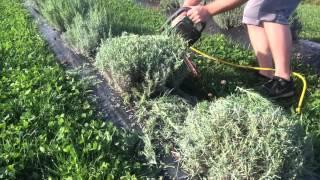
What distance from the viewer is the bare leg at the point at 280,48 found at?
3676 mm

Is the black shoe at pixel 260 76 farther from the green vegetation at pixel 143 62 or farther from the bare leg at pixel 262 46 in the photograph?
the green vegetation at pixel 143 62

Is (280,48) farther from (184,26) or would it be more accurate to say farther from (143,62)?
(143,62)

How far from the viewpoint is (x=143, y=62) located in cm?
356

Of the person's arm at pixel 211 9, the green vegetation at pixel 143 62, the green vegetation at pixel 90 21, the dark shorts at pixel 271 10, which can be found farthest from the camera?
the green vegetation at pixel 90 21

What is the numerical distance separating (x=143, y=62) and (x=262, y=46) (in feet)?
3.30

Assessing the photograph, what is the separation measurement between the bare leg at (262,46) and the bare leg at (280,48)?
19 cm

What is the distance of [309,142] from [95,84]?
179 centimetres

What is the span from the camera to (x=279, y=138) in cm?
242

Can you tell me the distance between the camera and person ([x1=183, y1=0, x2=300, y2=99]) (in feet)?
12.1

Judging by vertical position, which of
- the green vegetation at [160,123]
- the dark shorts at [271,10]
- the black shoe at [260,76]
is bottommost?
the black shoe at [260,76]

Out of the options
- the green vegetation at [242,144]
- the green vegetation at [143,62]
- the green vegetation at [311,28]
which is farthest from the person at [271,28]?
the green vegetation at [311,28]

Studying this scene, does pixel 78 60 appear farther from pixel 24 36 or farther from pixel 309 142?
pixel 309 142

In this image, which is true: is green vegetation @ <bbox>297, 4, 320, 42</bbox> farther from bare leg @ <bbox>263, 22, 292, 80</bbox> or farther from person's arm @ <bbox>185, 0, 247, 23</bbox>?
person's arm @ <bbox>185, 0, 247, 23</bbox>

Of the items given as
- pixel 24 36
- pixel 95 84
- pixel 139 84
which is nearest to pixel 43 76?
pixel 95 84
